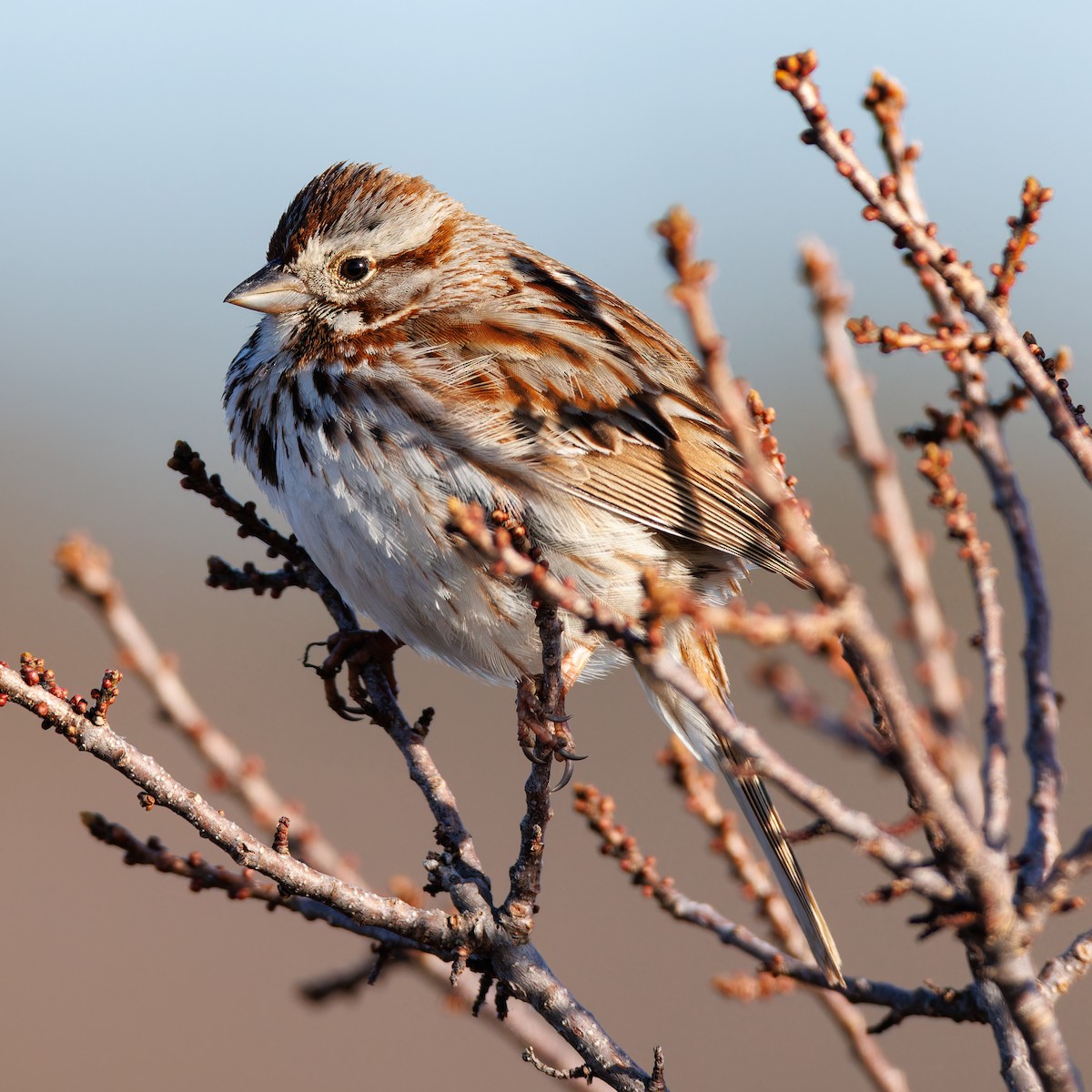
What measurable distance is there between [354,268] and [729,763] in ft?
5.13

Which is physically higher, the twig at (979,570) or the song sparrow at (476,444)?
the song sparrow at (476,444)

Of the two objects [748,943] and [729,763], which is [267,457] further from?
[748,943]

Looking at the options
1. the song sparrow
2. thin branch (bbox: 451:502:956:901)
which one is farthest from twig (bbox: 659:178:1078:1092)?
the song sparrow

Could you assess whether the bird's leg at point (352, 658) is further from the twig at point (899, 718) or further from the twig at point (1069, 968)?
the twig at point (899, 718)

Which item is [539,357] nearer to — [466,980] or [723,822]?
[723,822]

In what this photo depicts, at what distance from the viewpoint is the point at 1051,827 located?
1586mm

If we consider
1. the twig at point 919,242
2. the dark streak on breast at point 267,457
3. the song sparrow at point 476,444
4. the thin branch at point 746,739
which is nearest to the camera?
the thin branch at point 746,739

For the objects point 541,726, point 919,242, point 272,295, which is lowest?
point 541,726

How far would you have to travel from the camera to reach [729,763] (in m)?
3.17

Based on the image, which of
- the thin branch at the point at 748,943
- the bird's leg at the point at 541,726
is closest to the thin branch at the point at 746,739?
the thin branch at the point at 748,943

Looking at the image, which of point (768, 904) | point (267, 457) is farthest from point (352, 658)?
point (768, 904)

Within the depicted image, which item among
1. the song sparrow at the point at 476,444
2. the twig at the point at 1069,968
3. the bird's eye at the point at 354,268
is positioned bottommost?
the twig at the point at 1069,968

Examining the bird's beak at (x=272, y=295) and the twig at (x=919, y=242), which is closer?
the twig at (x=919, y=242)

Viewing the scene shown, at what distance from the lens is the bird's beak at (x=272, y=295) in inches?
122
